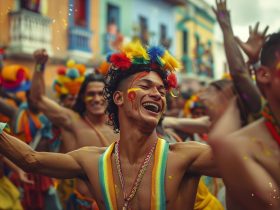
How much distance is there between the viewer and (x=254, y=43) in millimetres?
2822

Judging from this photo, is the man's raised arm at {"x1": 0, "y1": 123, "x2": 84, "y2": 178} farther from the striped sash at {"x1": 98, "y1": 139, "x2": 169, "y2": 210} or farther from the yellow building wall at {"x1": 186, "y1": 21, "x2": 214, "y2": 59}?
the yellow building wall at {"x1": 186, "y1": 21, "x2": 214, "y2": 59}

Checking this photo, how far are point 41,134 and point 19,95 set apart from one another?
4.19ft

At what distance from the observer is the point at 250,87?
9.11 ft

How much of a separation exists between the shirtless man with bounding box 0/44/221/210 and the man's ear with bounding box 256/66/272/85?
2.34ft

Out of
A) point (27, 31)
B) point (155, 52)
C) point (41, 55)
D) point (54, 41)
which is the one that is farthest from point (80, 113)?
point (54, 41)

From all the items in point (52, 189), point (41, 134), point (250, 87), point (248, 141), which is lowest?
point (52, 189)

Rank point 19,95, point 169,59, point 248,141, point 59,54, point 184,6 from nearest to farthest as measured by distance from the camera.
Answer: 1. point 248,141
2. point 169,59
3. point 19,95
4. point 59,54
5. point 184,6

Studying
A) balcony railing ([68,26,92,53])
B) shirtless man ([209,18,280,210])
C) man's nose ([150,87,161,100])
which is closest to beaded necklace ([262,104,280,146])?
shirtless man ([209,18,280,210])

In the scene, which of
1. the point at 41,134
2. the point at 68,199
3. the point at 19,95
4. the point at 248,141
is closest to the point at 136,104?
the point at 248,141

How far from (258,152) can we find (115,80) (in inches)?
50.1

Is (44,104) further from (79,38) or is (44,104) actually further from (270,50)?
(79,38)

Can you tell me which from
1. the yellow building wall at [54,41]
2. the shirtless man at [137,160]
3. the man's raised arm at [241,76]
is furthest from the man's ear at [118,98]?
the yellow building wall at [54,41]

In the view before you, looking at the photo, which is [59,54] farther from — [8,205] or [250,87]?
[250,87]

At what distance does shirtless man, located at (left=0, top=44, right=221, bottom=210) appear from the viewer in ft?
8.98
